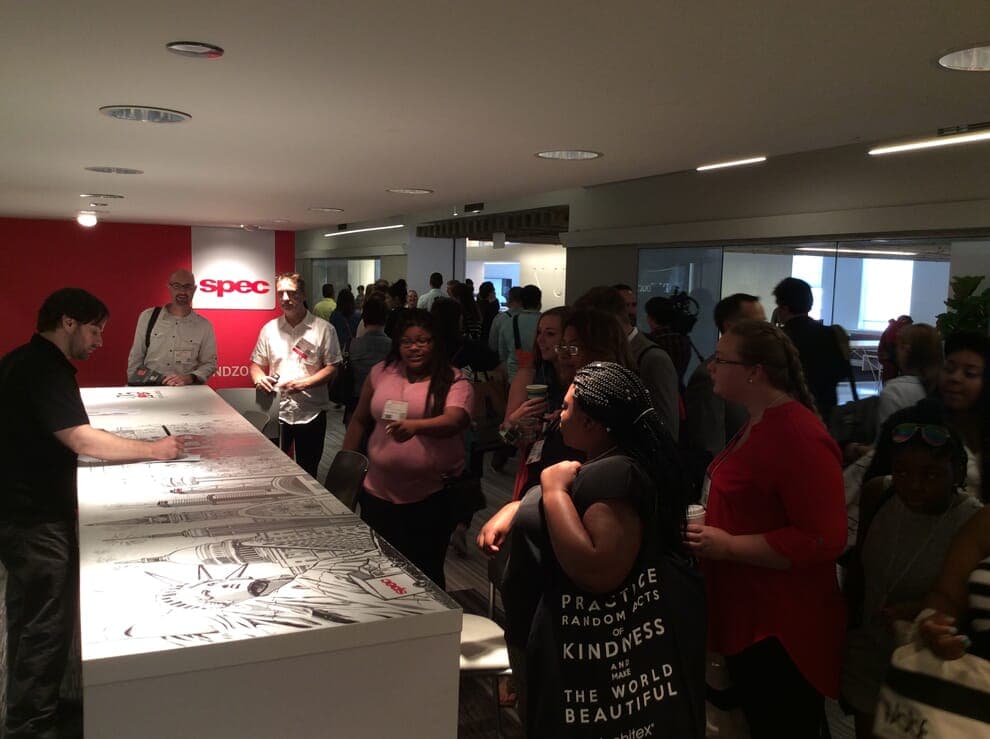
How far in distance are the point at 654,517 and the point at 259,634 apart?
775 mm

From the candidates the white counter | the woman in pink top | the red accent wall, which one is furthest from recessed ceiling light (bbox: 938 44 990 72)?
the red accent wall

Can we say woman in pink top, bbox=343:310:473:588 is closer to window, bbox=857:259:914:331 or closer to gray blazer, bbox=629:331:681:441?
gray blazer, bbox=629:331:681:441

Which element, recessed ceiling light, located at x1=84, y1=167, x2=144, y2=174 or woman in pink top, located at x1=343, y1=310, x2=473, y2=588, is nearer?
woman in pink top, located at x1=343, y1=310, x2=473, y2=588

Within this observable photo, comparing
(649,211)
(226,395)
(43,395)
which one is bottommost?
(226,395)

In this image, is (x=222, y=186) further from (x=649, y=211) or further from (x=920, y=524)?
(x=920, y=524)

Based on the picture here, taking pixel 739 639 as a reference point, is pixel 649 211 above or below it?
above

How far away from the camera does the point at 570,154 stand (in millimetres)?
4703

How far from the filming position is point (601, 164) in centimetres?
511

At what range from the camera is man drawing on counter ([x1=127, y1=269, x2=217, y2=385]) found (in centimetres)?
486

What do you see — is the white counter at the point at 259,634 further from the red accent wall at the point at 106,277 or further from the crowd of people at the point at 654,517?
the red accent wall at the point at 106,277

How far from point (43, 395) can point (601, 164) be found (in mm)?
3705

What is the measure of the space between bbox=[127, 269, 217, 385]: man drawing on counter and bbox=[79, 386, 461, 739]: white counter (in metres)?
3.07

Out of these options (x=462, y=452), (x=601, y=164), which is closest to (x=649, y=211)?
(x=601, y=164)

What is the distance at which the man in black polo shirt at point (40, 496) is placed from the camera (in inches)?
96.8
